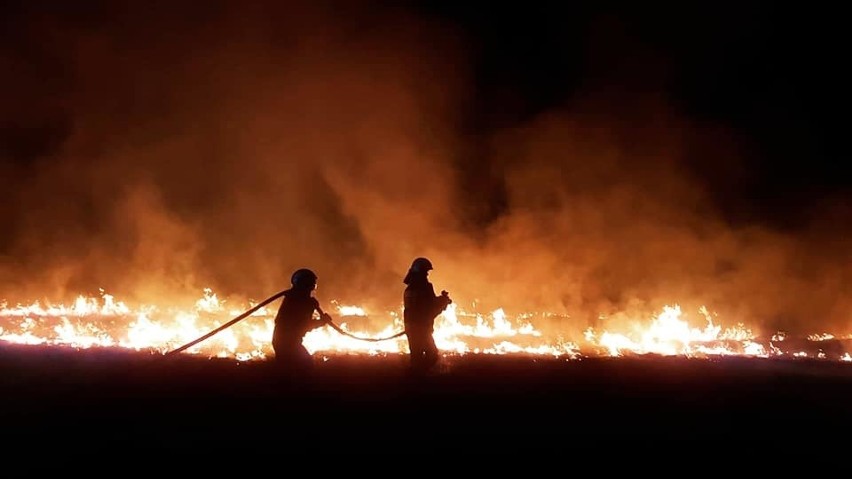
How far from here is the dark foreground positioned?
21.7 ft

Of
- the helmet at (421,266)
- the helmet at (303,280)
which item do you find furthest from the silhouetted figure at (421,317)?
the helmet at (303,280)

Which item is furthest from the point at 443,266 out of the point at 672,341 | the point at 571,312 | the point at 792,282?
the point at 792,282

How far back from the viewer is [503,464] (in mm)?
5824

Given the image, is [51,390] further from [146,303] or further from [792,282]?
[792,282]

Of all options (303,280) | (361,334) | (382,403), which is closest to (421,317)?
(303,280)

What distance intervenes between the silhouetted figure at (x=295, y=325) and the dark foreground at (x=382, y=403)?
0.31 meters

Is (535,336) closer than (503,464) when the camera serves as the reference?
No

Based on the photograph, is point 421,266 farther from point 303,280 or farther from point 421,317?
point 303,280

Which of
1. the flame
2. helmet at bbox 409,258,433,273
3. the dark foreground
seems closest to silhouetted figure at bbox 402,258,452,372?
helmet at bbox 409,258,433,273

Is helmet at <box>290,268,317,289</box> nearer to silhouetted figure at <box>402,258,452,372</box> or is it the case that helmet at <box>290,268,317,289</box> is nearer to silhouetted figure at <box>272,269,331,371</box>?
silhouetted figure at <box>272,269,331,371</box>

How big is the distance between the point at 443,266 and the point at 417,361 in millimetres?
9733

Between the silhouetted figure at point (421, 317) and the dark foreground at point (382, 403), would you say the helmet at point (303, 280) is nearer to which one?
the dark foreground at point (382, 403)

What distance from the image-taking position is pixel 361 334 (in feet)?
54.7

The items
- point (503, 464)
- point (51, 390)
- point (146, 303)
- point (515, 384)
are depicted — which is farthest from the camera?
point (146, 303)
